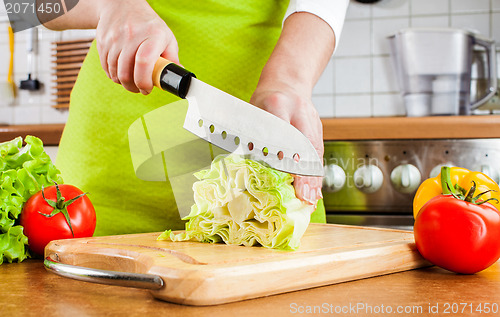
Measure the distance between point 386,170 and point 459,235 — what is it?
3.46 ft

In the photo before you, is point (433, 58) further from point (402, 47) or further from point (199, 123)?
point (199, 123)

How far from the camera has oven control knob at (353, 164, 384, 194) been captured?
1.80 metres

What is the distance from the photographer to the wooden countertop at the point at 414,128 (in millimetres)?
1705

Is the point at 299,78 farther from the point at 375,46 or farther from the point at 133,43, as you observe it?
the point at 375,46

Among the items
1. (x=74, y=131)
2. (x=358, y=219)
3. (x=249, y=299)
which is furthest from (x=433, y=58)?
(x=249, y=299)

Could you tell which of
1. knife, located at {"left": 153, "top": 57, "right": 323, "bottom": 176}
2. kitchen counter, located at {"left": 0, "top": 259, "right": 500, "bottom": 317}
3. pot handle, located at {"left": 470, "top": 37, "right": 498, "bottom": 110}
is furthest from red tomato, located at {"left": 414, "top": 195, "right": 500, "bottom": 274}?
pot handle, located at {"left": 470, "top": 37, "right": 498, "bottom": 110}

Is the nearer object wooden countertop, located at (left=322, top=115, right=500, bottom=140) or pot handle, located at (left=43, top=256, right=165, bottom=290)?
pot handle, located at (left=43, top=256, right=165, bottom=290)

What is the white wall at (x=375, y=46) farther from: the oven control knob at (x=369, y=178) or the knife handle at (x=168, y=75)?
the knife handle at (x=168, y=75)

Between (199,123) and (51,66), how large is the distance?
2.11 m

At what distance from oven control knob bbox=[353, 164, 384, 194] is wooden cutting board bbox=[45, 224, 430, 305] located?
857 millimetres

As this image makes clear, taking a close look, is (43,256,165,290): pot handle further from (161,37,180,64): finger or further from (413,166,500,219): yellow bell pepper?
(413,166,500,219): yellow bell pepper

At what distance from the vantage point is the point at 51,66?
108 inches

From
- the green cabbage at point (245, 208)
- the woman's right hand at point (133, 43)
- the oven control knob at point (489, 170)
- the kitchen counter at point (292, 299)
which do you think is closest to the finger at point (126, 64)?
the woman's right hand at point (133, 43)

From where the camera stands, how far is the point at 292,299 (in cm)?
64
